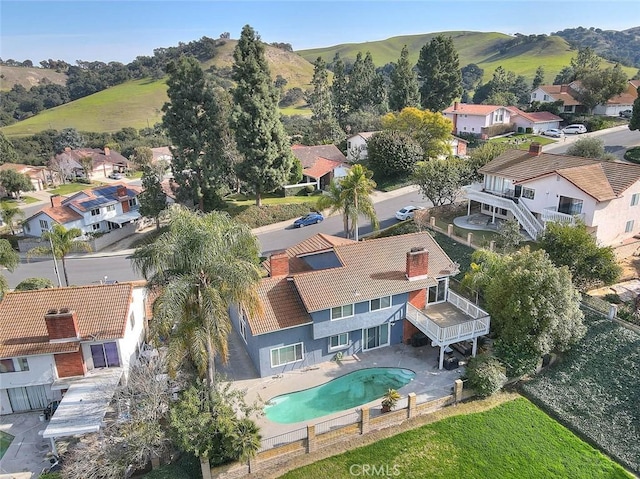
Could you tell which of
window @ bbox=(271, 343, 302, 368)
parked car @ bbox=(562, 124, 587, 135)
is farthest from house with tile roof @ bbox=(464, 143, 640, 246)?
parked car @ bbox=(562, 124, 587, 135)

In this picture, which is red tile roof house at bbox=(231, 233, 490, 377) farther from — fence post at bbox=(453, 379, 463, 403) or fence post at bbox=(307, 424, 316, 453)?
fence post at bbox=(307, 424, 316, 453)

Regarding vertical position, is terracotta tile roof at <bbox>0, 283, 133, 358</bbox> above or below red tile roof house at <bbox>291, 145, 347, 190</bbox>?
below

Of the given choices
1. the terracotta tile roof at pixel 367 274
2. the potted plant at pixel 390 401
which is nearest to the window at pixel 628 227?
the terracotta tile roof at pixel 367 274

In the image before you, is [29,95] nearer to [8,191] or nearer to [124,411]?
[8,191]

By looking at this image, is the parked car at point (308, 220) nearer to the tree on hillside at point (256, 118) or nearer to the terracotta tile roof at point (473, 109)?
the tree on hillside at point (256, 118)

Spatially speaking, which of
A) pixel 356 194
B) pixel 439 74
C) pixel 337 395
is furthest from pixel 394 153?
pixel 337 395

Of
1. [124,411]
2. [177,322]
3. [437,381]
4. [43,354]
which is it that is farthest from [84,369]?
[437,381]
